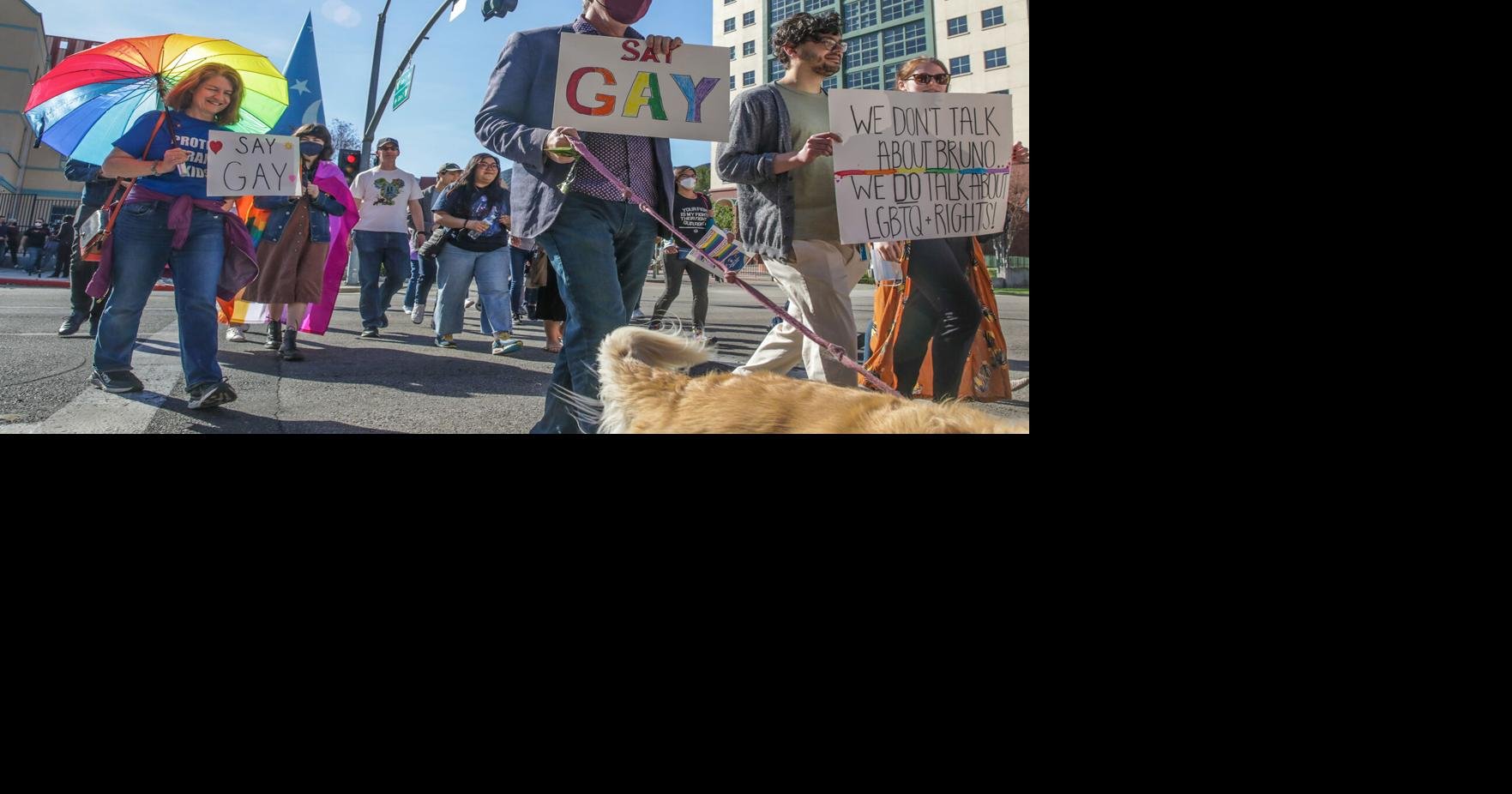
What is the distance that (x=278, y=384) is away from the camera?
12.3 ft

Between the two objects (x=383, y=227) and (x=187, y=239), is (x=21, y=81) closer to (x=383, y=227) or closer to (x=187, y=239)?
(x=187, y=239)

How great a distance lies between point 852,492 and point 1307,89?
5.53ft

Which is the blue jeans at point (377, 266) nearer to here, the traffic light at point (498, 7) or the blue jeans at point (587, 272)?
the traffic light at point (498, 7)

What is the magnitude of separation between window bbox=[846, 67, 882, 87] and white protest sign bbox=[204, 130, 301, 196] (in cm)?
210

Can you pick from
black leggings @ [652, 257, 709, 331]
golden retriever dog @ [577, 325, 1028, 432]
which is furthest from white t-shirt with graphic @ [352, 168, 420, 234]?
golden retriever dog @ [577, 325, 1028, 432]

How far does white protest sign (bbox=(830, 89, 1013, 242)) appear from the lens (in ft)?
9.91

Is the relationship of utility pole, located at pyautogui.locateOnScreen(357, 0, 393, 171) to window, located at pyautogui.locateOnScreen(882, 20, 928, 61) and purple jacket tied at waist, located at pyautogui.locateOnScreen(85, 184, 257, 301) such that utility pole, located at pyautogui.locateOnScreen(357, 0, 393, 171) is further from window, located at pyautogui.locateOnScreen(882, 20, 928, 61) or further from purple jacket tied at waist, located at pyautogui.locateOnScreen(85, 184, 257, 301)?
window, located at pyautogui.locateOnScreen(882, 20, 928, 61)

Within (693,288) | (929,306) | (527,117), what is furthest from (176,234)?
(693,288)

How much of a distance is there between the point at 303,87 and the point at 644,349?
1.64 m

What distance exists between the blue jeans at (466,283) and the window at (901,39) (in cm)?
261

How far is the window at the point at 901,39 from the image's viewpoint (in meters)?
3.36

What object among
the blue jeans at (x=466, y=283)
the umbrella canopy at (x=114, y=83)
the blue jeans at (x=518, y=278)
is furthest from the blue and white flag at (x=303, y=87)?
the blue jeans at (x=518, y=278)


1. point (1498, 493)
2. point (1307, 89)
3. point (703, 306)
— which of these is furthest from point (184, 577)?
point (703, 306)

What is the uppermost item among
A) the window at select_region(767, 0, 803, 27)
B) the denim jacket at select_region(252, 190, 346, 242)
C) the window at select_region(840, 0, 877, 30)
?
the window at select_region(767, 0, 803, 27)
